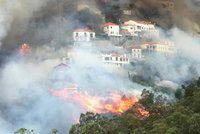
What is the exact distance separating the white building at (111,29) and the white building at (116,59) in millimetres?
1587

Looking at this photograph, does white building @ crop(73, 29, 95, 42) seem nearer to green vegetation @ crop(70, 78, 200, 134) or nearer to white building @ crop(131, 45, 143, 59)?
white building @ crop(131, 45, 143, 59)

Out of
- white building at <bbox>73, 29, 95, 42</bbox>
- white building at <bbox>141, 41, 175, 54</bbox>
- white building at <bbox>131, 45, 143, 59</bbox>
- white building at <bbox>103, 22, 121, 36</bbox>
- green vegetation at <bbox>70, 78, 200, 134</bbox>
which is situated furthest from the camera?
white building at <bbox>141, 41, 175, 54</bbox>

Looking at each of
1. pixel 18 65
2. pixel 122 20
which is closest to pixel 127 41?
pixel 122 20

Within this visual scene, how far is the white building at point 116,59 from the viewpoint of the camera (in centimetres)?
2620

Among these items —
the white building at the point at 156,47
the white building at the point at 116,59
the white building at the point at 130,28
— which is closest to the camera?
the white building at the point at 116,59

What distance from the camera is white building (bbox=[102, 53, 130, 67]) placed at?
26203 millimetres

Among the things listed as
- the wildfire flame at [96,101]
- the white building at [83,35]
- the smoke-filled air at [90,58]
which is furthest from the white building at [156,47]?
the wildfire flame at [96,101]

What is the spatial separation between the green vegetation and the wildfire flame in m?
6.63

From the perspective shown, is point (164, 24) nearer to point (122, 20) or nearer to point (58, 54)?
point (122, 20)

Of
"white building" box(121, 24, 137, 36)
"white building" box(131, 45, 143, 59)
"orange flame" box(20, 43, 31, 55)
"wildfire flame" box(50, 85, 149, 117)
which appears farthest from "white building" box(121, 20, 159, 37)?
"wildfire flame" box(50, 85, 149, 117)

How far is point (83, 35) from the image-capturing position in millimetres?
26875

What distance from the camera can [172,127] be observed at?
13219 millimetres

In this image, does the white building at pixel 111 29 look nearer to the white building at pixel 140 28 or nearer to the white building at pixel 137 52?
the white building at pixel 140 28

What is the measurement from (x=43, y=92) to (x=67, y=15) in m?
5.60
